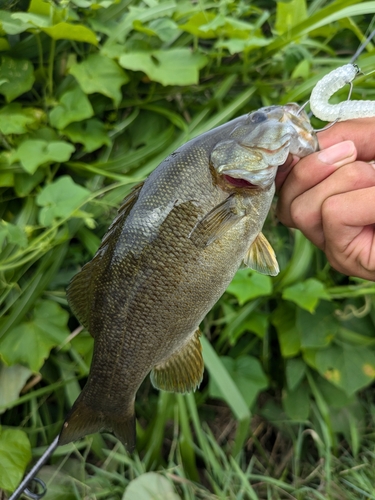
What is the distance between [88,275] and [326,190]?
67cm

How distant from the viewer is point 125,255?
3.82 ft

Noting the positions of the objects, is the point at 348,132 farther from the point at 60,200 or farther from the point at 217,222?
the point at 60,200

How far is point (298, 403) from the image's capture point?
6.39 ft

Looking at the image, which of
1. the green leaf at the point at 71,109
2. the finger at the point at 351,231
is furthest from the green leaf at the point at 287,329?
the green leaf at the point at 71,109

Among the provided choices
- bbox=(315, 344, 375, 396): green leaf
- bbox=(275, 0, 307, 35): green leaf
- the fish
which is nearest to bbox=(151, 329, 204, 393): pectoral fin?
the fish

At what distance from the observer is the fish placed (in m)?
1.12

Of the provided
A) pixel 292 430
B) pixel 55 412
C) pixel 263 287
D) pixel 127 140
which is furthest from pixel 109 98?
pixel 292 430

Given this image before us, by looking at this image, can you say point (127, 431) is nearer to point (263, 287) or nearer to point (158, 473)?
point (158, 473)

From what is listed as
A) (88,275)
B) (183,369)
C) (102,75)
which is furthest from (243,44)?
(183,369)

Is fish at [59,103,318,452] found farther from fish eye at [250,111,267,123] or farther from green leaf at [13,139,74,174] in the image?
green leaf at [13,139,74,174]

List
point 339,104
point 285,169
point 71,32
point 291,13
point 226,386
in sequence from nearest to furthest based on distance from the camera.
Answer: point 339,104
point 285,169
point 226,386
point 71,32
point 291,13

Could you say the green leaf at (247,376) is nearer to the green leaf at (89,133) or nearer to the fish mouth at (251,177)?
the fish mouth at (251,177)

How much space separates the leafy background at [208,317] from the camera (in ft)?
5.73

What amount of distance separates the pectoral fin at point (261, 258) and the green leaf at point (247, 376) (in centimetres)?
75
